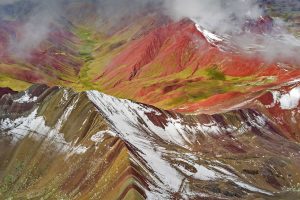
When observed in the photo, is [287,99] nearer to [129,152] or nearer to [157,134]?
[157,134]

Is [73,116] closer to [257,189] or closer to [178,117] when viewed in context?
[178,117]

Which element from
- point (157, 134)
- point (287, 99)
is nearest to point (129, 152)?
point (157, 134)

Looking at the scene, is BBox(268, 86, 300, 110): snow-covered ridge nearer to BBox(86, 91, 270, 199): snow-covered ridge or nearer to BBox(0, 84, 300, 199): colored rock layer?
BBox(0, 84, 300, 199): colored rock layer

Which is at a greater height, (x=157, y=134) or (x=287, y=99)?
(x=287, y=99)

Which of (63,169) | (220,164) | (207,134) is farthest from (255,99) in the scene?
(63,169)

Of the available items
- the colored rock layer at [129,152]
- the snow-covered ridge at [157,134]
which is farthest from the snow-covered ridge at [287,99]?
the snow-covered ridge at [157,134]

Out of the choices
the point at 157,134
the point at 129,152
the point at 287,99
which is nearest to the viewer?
the point at 129,152

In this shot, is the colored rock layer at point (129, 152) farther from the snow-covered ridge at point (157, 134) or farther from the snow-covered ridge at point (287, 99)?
the snow-covered ridge at point (287, 99)

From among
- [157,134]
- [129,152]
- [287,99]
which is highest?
[287,99]
